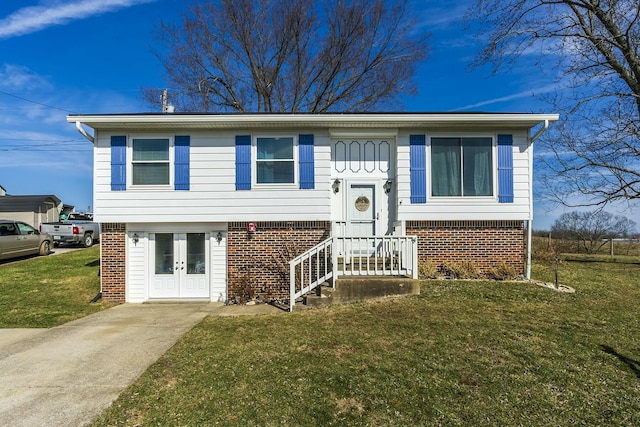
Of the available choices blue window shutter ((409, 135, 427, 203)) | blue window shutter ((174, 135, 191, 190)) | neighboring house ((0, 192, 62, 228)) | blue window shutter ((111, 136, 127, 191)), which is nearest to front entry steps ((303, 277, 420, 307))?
blue window shutter ((409, 135, 427, 203))

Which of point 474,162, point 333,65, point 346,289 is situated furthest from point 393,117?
point 333,65

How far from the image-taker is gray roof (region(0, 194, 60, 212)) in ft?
78.4

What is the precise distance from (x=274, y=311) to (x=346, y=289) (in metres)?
1.53

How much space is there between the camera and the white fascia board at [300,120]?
7.88 metres

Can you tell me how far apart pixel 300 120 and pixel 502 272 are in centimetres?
611

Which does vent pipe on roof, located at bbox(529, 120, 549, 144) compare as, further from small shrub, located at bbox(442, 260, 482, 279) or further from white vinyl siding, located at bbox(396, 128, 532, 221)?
small shrub, located at bbox(442, 260, 482, 279)

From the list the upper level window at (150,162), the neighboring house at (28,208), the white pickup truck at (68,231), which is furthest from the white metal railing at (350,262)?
the neighboring house at (28,208)

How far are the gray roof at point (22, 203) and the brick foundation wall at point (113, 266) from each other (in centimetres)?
2160

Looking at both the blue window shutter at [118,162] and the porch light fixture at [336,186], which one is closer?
the blue window shutter at [118,162]

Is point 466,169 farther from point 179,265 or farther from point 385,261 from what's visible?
point 179,265

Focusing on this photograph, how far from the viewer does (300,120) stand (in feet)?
26.2

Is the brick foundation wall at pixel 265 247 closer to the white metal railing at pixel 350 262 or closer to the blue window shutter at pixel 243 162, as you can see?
the white metal railing at pixel 350 262

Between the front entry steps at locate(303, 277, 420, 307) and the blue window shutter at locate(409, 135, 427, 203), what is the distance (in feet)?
7.65

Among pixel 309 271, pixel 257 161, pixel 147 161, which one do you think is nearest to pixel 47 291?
pixel 147 161
